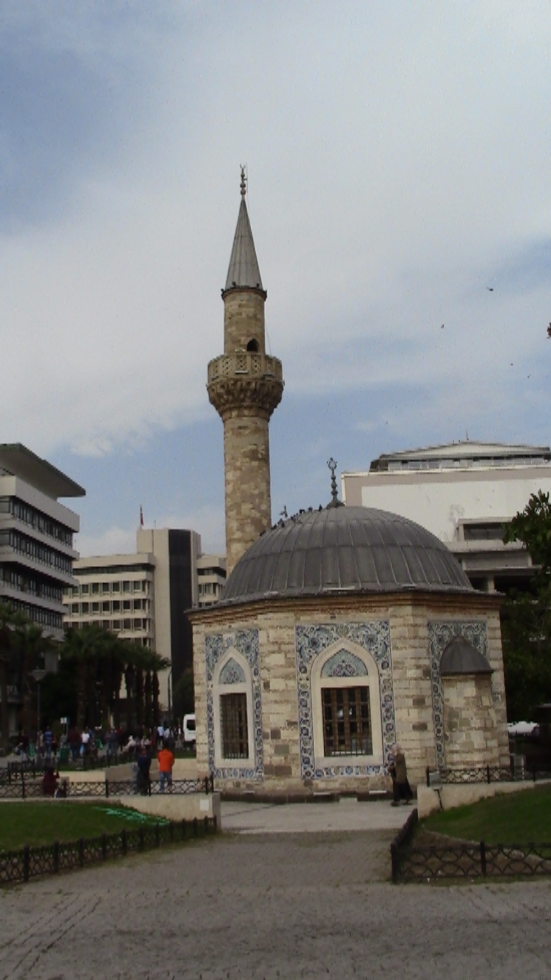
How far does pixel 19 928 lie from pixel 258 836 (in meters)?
8.16

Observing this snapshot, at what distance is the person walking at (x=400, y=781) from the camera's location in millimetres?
21178

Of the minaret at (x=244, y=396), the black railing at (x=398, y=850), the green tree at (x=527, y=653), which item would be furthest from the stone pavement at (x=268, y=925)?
the minaret at (x=244, y=396)

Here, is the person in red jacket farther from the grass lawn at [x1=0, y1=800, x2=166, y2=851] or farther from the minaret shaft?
the minaret shaft

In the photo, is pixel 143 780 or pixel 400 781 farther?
pixel 400 781

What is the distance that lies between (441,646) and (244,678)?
463 cm

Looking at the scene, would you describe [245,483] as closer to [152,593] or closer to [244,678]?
[244,678]

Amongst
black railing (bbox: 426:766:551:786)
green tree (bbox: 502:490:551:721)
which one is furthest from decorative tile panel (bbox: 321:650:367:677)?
green tree (bbox: 502:490:551:721)

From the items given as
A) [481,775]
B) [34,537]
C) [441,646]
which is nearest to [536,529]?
[481,775]

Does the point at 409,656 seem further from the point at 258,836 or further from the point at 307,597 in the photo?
the point at 258,836

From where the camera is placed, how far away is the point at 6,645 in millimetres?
44719

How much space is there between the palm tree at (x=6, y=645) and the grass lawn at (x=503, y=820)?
1162 inches

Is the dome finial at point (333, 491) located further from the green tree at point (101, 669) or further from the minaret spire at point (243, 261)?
the green tree at point (101, 669)

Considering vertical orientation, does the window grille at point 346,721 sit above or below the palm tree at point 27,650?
below

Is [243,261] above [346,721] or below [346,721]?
above
